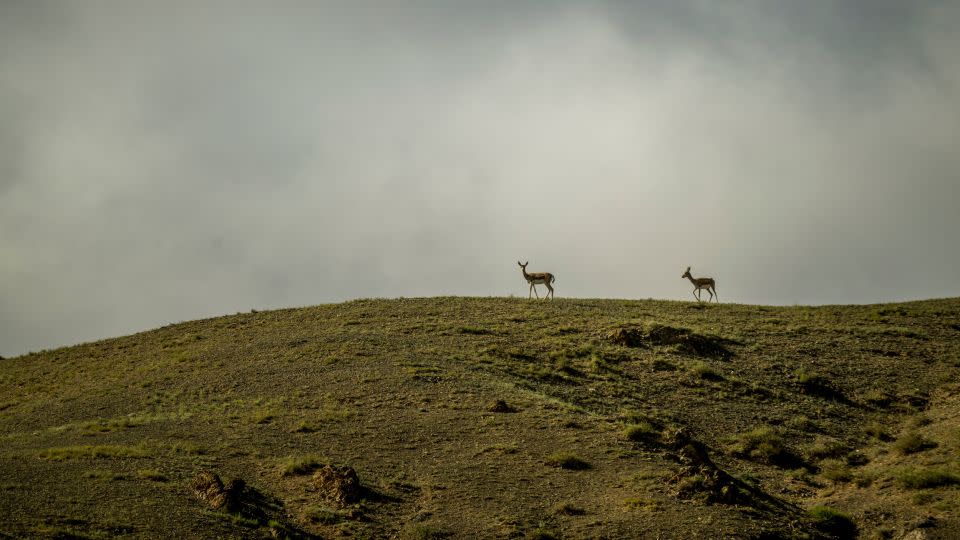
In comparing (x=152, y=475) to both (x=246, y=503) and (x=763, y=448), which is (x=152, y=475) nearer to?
(x=246, y=503)

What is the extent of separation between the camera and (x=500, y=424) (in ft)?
109

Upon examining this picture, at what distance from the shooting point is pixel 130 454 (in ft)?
93.4

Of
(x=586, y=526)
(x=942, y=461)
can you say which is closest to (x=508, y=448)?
(x=586, y=526)

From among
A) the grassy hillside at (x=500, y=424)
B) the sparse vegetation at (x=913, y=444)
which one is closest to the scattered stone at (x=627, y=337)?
the grassy hillside at (x=500, y=424)

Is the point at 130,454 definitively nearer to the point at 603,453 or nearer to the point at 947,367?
the point at 603,453

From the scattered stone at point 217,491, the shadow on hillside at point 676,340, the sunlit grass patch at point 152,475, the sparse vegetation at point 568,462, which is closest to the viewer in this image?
the scattered stone at point 217,491

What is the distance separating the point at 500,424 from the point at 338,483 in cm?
848

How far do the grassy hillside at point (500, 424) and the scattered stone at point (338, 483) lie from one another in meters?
0.12

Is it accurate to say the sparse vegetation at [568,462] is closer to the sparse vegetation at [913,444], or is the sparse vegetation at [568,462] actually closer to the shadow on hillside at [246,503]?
the shadow on hillside at [246,503]

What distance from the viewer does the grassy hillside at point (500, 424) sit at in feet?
81.7

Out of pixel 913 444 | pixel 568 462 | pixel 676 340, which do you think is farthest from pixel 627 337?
pixel 568 462

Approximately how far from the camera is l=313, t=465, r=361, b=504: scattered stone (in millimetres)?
26016

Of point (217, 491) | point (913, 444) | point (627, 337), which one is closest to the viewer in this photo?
point (217, 491)

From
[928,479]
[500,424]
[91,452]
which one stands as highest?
[500,424]
